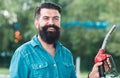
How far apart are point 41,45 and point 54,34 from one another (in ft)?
0.52

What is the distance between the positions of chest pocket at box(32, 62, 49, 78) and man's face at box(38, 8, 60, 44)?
0.79ft

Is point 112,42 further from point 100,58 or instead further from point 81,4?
point 100,58

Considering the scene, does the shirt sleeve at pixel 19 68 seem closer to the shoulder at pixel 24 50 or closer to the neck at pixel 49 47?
the shoulder at pixel 24 50

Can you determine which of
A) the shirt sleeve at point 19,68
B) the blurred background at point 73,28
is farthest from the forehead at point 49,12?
the blurred background at point 73,28

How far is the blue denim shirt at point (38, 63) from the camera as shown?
489 centimetres

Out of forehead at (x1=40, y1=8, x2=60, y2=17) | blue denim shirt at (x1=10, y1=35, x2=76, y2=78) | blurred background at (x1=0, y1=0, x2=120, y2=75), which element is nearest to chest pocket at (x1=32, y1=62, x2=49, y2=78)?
blue denim shirt at (x1=10, y1=35, x2=76, y2=78)

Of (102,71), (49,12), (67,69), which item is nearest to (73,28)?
(67,69)

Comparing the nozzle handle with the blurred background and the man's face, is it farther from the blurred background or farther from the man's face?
the blurred background

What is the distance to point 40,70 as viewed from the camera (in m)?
4.89

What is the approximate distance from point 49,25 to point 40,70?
0.40 meters

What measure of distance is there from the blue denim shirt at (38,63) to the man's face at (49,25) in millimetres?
114

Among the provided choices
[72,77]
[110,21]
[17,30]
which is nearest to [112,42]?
[110,21]

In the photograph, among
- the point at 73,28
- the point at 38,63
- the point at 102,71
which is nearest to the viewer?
the point at 102,71

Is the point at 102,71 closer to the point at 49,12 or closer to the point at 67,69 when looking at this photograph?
the point at 67,69
